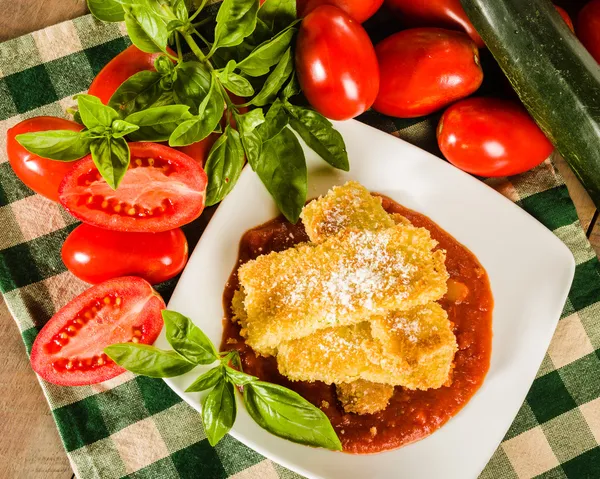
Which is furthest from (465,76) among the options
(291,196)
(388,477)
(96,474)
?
(96,474)

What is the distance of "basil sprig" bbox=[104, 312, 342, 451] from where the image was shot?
149 cm

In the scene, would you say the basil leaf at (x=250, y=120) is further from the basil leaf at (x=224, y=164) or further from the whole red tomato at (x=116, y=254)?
the whole red tomato at (x=116, y=254)

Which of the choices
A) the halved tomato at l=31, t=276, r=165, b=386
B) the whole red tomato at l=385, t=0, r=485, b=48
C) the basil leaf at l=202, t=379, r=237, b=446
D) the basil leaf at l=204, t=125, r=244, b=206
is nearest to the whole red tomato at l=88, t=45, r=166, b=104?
the basil leaf at l=204, t=125, r=244, b=206

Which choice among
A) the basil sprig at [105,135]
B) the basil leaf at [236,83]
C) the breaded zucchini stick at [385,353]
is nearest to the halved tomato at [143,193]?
the basil sprig at [105,135]

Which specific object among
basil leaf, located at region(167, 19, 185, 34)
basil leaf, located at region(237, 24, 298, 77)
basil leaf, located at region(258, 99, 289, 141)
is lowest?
basil leaf, located at region(258, 99, 289, 141)

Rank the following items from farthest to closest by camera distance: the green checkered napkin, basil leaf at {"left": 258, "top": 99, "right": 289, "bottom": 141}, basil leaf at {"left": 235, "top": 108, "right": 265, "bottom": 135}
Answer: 1. the green checkered napkin
2. basil leaf at {"left": 258, "top": 99, "right": 289, "bottom": 141}
3. basil leaf at {"left": 235, "top": 108, "right": 265, "bottom": 135}

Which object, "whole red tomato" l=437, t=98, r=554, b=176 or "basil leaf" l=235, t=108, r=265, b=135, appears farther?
"whole red tomato" l=437, t=98, r=554, b=176

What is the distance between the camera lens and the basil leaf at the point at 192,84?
1.47 meters

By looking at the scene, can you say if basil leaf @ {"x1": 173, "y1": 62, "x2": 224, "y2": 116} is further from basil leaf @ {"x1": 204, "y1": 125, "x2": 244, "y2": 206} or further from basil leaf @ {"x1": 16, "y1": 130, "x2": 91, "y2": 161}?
basil leaf @ {"x1": 16, "y1": 130, "x2": 91, "y2": 161}

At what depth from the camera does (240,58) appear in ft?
5.16

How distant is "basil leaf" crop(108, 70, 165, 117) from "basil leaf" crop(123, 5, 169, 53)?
11 centimetres

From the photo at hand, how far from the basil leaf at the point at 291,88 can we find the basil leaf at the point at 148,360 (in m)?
0.72

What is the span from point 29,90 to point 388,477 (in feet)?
5.01

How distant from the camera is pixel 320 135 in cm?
165
